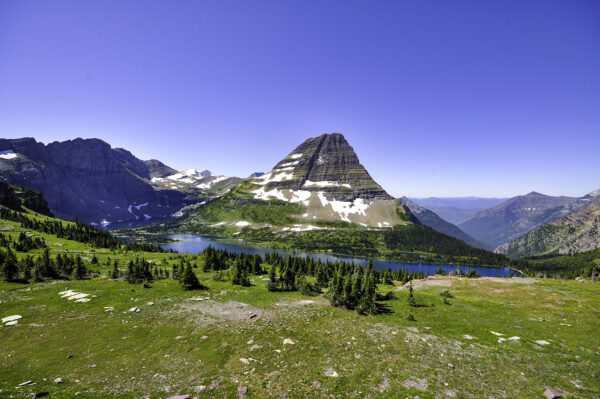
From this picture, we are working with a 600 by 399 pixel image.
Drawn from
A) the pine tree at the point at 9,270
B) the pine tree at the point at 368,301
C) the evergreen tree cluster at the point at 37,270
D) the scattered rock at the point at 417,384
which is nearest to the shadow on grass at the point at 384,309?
the pine tree at the point at 368,301

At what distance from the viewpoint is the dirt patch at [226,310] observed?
1460 inches

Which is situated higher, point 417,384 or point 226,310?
point 417,384

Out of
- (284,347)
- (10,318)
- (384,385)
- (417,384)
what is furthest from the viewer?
(10,318)

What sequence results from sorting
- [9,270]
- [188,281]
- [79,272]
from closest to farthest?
[9,270], [188,281], [79,272]

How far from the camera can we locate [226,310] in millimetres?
40438

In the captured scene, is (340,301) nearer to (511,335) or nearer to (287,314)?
(287,314)

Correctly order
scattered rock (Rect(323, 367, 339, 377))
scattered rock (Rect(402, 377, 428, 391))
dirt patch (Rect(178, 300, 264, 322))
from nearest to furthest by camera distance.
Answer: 1. scattered rock (Rect(402, 377, 428, 391))
2. scattered rock (Rect(323, 367, 339, 377))
3. dirt patch (Rect(178, 300, 264, 322))

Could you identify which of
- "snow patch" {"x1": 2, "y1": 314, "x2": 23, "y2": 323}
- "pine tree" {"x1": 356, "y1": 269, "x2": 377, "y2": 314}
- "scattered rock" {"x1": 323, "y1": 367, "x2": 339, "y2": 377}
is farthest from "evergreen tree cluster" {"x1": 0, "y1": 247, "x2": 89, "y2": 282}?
"scattered rock" {"x1": 323, "y1": 367, "x2": 339, "y2": 377}

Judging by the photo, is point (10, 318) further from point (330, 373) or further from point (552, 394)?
point (552, 394)

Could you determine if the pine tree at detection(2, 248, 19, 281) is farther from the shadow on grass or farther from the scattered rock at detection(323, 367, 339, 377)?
the shadow on grass

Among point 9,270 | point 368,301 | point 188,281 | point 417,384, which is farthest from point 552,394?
point 9,270

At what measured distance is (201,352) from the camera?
2581 cm

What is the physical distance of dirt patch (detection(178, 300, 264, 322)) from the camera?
122ft

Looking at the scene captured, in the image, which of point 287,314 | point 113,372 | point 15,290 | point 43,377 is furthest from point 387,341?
point 15,290
